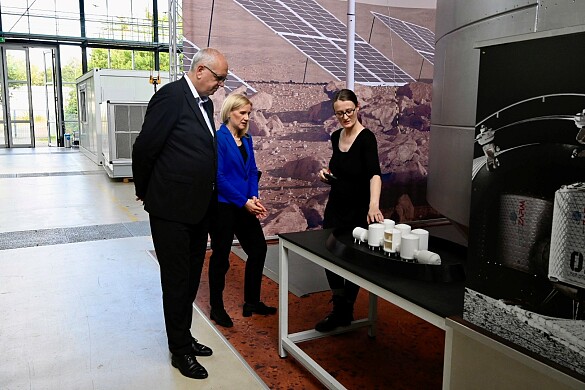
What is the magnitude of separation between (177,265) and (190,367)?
1.84 ft

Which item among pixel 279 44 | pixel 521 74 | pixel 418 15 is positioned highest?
pixel 418 15

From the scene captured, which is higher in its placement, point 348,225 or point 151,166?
point 151,166

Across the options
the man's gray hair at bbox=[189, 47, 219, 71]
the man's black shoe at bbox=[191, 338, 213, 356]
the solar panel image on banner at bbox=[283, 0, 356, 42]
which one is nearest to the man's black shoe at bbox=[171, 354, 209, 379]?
the man's black shoe at bbox=[191, 338, 213, 356]

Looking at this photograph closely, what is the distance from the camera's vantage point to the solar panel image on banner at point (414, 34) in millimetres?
5969

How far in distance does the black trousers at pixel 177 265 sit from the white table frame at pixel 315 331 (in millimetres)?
486

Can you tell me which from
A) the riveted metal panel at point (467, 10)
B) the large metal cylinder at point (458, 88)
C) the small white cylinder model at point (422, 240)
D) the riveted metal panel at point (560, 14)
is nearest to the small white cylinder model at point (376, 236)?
the small white cylinder model at point (422, 240)

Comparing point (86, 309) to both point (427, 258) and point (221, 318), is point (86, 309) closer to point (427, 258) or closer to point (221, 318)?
point (221, 318)

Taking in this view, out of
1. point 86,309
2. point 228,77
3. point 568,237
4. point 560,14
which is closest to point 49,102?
point 228,77

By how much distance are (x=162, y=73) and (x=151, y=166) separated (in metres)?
9.53

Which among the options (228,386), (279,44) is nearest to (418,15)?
(279,44)

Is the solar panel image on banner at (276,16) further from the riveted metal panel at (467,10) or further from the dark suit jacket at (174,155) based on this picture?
the dark suit jacket at (174,155)

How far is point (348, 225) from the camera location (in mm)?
2986

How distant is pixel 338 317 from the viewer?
3.17m

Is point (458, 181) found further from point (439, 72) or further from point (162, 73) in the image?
point (162, 73)
